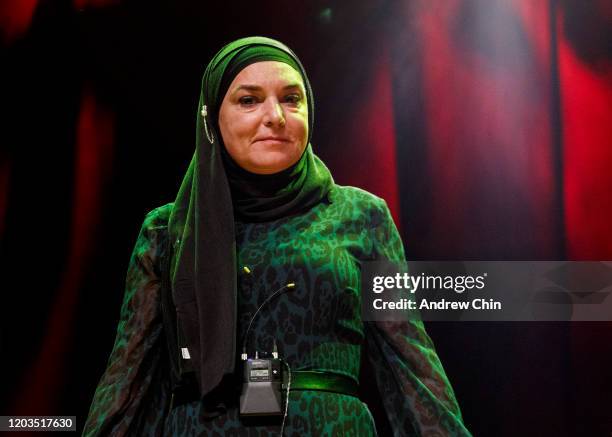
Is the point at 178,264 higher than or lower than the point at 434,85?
A: lower

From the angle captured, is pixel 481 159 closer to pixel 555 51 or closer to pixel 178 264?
pixel 555 51

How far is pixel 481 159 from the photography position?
2406 mm

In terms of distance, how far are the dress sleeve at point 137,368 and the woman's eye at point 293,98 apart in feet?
1.35

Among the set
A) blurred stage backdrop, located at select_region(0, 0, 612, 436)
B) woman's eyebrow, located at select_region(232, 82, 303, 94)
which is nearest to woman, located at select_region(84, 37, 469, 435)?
woman's eyebrow, located at select_region(232, 82, 303, 94)

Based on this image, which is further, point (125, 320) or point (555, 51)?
point (555, 51)

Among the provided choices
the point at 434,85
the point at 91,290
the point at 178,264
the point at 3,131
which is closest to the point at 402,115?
the point at 434,85

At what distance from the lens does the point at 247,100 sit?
80.7 inches

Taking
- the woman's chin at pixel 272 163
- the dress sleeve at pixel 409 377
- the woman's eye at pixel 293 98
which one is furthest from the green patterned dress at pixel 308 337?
the woman's eye at pixel 293 98

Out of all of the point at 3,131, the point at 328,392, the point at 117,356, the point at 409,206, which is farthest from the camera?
the point at 3,131

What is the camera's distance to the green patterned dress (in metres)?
1.90

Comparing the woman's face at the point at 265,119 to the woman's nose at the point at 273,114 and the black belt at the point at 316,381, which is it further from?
the black belt at the point at 316,381

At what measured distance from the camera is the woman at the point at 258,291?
1902 millimetres

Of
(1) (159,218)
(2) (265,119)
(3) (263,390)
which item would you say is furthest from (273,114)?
(3) (263,390)

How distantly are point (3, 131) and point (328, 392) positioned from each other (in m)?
1.27
